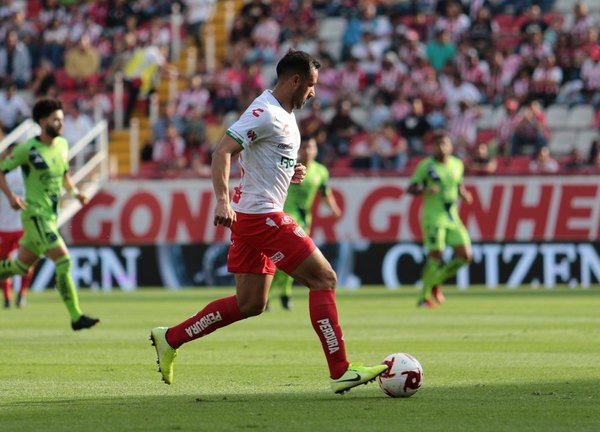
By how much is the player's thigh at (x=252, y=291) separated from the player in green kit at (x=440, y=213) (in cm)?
1111

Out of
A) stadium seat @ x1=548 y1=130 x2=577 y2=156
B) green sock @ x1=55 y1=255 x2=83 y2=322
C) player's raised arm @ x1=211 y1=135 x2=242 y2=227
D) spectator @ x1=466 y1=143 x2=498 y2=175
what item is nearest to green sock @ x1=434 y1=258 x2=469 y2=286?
spectator @ x1=466 y1=143 x2=498 y2=175

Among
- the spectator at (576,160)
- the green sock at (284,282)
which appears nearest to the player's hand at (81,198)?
the green sock at (284,282)

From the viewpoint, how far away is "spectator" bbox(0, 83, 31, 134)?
30062 millimetres

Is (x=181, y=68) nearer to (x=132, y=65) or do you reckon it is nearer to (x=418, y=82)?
(x=132, y=65)

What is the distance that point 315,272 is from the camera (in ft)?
30.8

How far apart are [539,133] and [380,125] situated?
10.9ft

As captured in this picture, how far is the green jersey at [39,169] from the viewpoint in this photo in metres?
15.4

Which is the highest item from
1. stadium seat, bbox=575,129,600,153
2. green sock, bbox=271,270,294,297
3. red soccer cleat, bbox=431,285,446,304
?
stadium seat, bbox=575,129,600,153

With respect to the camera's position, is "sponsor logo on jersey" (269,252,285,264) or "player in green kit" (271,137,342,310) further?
"player in green kit" (271,137,342,310)

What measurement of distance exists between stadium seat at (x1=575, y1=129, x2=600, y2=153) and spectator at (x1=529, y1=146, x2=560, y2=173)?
743mm

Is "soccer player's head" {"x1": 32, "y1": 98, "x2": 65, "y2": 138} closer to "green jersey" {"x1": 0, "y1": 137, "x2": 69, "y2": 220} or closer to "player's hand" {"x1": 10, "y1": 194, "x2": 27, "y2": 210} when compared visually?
"green jersey" {"x1": 0, "y1": 137, "x2": 69, "y2": 220}

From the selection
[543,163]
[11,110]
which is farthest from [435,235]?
[11,110]

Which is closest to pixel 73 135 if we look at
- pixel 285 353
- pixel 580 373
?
pixel 285 353

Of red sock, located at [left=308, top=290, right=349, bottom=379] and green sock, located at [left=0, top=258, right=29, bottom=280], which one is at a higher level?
red sock, located at [left=308, top=290, right=349, bottom=379]
